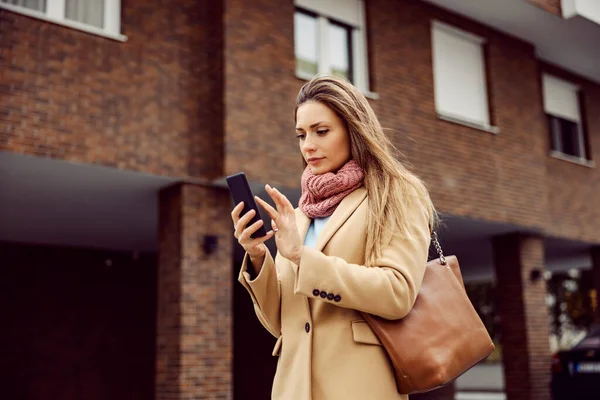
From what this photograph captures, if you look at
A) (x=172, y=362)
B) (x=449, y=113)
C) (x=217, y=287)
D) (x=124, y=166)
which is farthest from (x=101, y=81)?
(x=449, y=113)

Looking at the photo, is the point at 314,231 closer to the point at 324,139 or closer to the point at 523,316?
the point at 324,139

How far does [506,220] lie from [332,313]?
10.5 meters

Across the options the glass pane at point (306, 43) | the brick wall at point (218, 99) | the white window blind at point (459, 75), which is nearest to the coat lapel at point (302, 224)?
the brick wall at point (218, 99)

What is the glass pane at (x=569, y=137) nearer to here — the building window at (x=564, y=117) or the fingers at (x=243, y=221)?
the building window at (x=564, y=117)

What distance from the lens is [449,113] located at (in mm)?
11898

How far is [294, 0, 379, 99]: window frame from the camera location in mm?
10445

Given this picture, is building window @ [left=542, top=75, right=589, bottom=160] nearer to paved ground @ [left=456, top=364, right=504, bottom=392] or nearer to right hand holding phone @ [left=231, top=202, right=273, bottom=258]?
right hand holding phone @ [left=231, top=202, right=273, bottom=258]

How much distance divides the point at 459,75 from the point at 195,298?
20.8ft

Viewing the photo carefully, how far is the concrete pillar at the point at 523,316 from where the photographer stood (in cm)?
1247

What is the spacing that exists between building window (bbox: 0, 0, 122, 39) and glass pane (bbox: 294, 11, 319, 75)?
260 cm

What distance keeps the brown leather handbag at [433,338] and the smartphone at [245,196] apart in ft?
1.30

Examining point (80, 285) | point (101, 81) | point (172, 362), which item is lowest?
point (172, 362)

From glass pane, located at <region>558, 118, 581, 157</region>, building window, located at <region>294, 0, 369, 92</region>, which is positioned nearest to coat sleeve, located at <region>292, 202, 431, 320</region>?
building window, located at <region>294, 0, 369, 92</region>

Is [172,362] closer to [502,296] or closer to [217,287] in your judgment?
[217,287]
